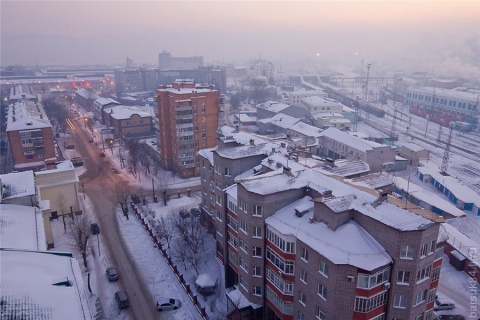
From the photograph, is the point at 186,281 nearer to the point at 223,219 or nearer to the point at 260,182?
the point at 223,219

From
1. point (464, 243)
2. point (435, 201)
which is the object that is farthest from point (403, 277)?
point (435, 201)

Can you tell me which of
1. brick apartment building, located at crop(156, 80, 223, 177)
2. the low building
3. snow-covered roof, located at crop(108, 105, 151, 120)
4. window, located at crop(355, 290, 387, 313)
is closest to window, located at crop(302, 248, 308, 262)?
window, located at crop(355, 290, 387, 313)

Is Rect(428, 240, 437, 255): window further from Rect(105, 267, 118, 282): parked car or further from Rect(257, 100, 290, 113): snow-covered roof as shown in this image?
Rect(257, 100, 290, 113): snow-covered roof

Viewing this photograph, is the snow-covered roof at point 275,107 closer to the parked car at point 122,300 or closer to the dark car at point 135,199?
the dark car at point 135,199

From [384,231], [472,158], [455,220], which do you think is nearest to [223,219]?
[384,231]

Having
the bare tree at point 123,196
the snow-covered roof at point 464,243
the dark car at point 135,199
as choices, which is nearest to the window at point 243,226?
the snow-covered roof at point 464,243

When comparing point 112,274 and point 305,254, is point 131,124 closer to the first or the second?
point 112,274
